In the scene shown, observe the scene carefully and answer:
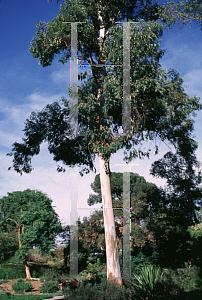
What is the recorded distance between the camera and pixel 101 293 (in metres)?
7.87

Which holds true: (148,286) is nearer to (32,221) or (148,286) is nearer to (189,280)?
(189,280)

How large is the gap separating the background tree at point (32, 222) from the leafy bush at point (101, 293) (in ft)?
27.2

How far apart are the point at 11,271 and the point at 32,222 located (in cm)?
404

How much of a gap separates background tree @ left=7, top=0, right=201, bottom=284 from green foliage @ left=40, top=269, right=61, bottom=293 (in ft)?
20.9

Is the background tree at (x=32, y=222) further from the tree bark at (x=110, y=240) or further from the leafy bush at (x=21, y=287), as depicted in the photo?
the tree bark at (x=110, y=240)

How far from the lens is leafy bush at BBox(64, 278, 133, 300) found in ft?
24.9

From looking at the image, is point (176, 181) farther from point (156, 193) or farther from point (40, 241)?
point (40, 241)

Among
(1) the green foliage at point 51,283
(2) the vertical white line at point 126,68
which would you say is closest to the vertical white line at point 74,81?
(2) the vertical white line at point 126,68

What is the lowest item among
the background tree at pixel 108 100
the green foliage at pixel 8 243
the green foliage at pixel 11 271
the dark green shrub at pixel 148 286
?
the green foliage at pixel 11 271

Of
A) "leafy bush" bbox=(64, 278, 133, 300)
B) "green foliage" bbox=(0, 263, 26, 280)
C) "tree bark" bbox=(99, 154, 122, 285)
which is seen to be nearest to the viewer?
"leafy bush" bbox=(64, 278, 133, 300)

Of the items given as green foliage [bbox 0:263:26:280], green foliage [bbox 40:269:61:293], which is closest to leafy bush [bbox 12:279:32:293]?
green foliage [bbox 40:269:61:293]

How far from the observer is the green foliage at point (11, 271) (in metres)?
17.0

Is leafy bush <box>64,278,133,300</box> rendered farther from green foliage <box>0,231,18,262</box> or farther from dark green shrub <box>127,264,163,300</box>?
green foliage <box>0,231,18,262</box>

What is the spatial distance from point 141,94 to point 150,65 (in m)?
1.02
